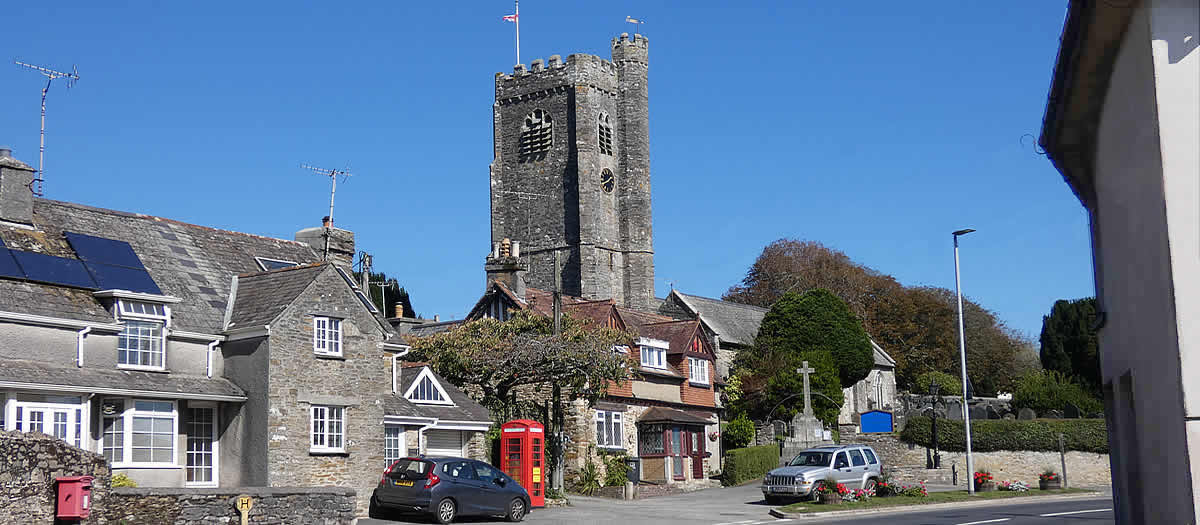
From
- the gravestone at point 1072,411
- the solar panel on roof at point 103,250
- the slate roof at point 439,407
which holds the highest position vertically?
the solar panel on roof at point 103,250

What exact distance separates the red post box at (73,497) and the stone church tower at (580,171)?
65324 mm

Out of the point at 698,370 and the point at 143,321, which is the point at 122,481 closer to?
the point at 143,321

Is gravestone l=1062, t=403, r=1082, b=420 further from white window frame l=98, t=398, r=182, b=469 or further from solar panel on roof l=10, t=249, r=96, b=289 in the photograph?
solar panel on roof l=10, t=249, r=96, b=289

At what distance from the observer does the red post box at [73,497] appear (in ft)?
64.8

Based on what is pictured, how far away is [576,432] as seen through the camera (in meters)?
40.7

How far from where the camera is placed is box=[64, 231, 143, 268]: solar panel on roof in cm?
2644

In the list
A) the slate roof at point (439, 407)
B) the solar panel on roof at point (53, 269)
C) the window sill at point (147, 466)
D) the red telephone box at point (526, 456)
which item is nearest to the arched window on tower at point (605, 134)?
the slate roof at point (439, 407)

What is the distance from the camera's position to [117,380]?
964 inches

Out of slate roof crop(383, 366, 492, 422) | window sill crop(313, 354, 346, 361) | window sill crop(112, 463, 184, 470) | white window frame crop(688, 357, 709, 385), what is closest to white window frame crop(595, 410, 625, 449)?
white window frame crop(688, 357, 709, 385)

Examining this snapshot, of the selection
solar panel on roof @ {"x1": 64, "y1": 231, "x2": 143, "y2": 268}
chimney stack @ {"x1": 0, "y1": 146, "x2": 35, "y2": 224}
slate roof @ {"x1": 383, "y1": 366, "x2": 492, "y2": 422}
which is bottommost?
slate roof @ {"x1": 383, "y1": 366, "x2": 492, "y2": 422}

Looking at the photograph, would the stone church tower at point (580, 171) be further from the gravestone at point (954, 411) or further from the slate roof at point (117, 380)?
the slate roof at point (117, 380)

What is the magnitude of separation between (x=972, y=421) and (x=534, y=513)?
83.3 ft

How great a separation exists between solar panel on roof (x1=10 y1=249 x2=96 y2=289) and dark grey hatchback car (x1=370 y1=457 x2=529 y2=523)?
25.9 ft

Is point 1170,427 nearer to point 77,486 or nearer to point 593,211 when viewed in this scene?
point 77,486
